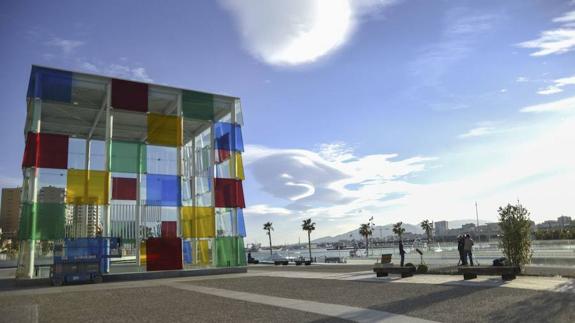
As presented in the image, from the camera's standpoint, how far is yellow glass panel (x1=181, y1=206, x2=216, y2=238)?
33.3m

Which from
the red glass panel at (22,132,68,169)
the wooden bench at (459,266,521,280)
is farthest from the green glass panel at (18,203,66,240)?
the wooden bench at (459,266,521,280)

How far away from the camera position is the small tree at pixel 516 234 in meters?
20.4

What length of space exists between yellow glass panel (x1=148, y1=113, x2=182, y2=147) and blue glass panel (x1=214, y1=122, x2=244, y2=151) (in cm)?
353

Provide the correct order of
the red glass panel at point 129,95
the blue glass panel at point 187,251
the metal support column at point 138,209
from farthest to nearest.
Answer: the blue glass panel at point 187,251 < the metal support column at point 138,209 < the red glass panel at point 129,95

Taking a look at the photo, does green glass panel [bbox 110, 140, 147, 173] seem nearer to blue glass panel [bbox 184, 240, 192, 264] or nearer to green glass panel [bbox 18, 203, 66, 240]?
green glass panel [bbox 18, 203, 66, 240]

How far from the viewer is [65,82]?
100 feet

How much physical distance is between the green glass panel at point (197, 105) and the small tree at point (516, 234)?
23.2m

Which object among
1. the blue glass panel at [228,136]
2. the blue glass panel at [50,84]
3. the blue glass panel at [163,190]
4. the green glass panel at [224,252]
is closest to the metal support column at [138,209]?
the blue glass panel at [163,190]

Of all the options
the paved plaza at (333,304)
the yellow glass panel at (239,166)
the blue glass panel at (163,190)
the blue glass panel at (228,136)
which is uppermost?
the blue glass panel at (228,136)

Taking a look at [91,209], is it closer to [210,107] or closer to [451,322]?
[210,107]

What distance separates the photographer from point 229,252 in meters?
34.1

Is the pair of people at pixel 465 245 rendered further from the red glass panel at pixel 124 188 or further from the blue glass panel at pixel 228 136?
the red glass panel at pixel 124 188

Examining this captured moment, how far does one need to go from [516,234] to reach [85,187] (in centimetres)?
2778

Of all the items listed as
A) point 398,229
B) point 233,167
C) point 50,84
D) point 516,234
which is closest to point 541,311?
point 516,234
